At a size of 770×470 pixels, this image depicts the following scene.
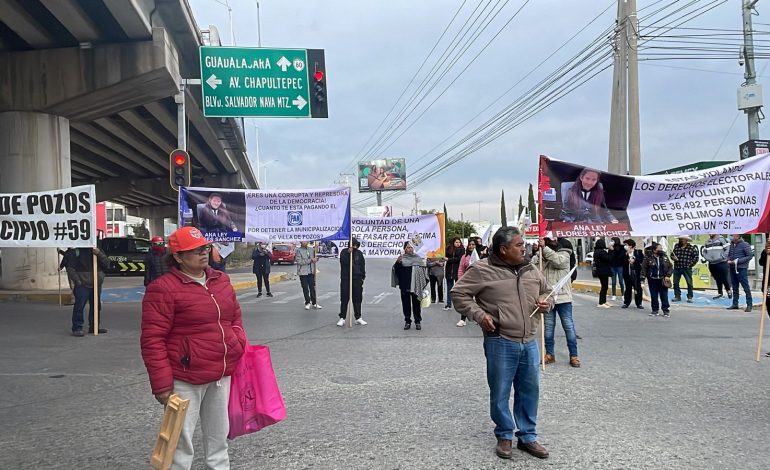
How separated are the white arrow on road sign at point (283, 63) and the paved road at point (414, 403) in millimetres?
8366

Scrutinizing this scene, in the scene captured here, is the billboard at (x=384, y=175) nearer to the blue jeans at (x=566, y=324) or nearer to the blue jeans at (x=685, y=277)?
the blue jeans at (x=685, y=277)

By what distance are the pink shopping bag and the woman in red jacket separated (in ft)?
0.37

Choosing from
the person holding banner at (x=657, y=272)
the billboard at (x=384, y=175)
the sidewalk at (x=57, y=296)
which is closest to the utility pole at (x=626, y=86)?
the person holding banner at (x=657, y=272)

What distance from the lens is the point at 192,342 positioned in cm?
348

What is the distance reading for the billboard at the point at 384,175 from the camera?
9275 cm

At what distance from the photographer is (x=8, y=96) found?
1639 cm

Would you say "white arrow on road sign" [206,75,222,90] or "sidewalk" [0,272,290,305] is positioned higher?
"white arrow on road sign" [206,75,222,90]

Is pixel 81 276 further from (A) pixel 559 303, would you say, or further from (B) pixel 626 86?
(B) pixel 626 86

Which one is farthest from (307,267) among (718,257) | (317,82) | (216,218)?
(718,257)

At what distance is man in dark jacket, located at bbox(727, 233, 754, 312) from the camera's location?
13512 millimetres

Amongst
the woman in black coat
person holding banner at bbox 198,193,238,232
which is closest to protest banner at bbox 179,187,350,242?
person holding banner at bbox 198,193,238,232

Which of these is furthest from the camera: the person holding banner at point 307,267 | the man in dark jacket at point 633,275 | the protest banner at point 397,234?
the person holding banner at point 307,267

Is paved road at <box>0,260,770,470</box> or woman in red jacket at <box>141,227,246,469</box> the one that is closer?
woman in red jacket at <box>141,227,246,469</box>

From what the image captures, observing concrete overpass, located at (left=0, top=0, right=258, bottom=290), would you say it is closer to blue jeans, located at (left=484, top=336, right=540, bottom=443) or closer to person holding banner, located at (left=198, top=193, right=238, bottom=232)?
person holding banner, located at (left=198, top=193, right=238, bottom=232)
